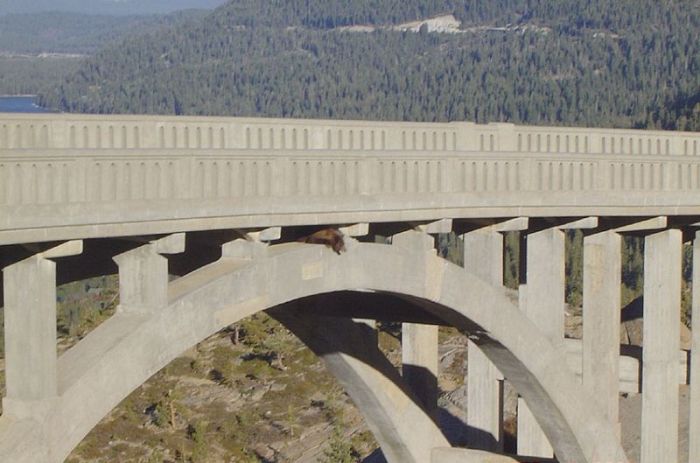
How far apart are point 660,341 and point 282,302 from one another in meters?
7.10

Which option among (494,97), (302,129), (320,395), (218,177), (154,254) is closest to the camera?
(154,254)

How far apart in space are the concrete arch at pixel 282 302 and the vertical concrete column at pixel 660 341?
78cm

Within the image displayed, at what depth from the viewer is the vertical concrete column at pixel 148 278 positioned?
40.9 feet

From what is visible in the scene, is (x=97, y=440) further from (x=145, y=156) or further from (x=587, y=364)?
(x=145, y=156)

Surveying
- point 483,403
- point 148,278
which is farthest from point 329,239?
point 483,403

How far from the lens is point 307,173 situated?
48.0ft

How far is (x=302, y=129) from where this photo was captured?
16281 millimetres

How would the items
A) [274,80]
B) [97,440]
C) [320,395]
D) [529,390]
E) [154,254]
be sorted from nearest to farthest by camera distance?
[154,254], [529,390], [97,440], [320,395], [274,80]

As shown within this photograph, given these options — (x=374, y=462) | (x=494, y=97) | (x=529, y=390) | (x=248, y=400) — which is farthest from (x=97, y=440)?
(x=494, y=97)

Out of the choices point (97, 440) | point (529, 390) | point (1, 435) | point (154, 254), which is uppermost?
point (154, 254)

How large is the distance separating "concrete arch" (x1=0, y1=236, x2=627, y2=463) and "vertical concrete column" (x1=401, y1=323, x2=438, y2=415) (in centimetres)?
69

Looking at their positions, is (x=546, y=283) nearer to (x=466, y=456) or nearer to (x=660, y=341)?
(x=660, y=341)

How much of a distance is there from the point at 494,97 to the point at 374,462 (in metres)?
112

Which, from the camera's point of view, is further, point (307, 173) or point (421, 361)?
point (421, 361)
